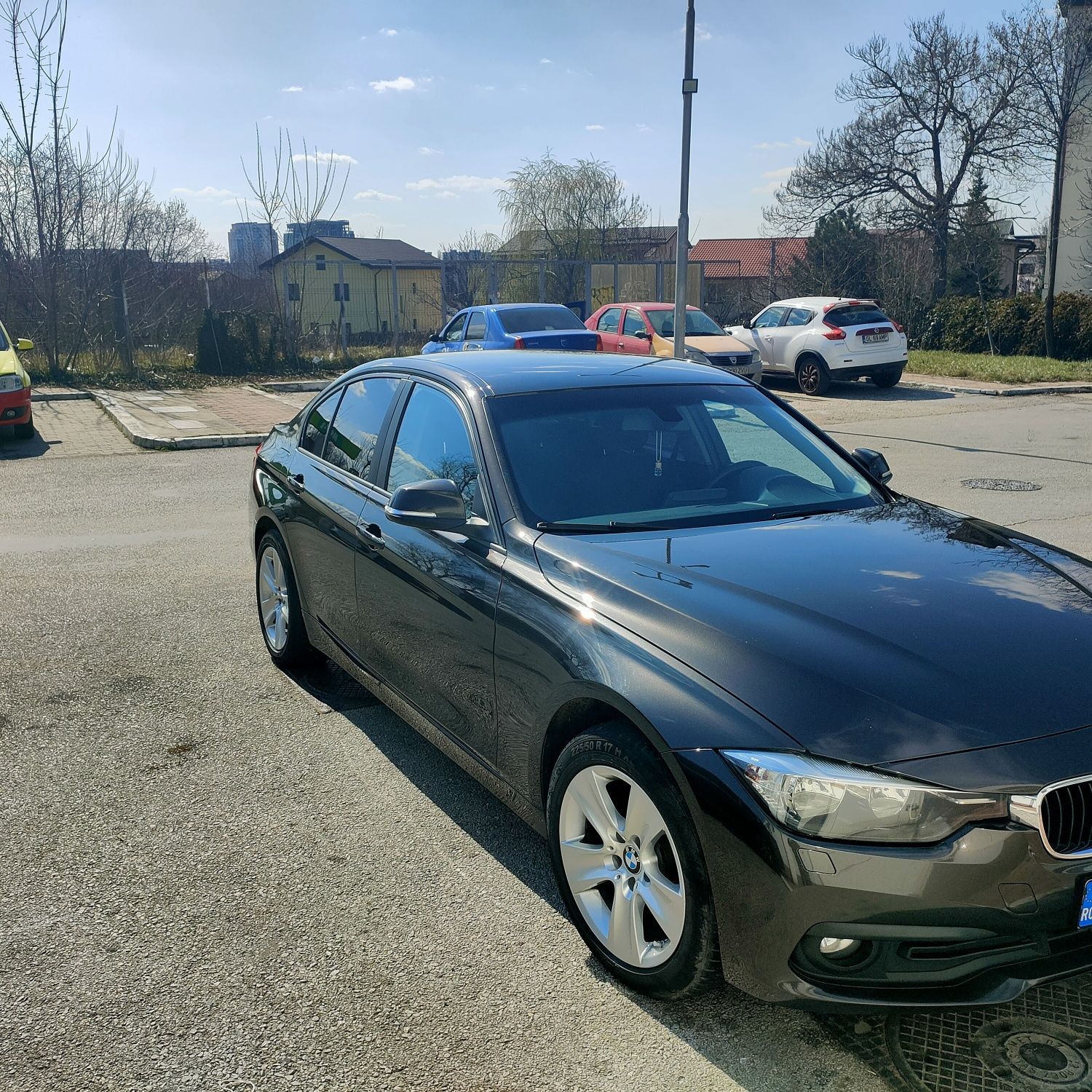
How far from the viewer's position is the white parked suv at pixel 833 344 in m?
20.3

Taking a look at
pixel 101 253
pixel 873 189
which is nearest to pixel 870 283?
pixel 873 189

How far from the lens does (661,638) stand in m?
2.76

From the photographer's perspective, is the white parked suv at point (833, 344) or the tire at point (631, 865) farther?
the white parked suv at point (833, 344)

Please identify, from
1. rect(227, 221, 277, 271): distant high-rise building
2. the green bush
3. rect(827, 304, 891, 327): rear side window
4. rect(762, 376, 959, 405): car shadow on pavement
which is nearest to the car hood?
rect(762, 376, 959, 405): car shadow on pavement

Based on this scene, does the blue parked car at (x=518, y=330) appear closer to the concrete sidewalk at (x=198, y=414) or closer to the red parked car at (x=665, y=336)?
the red parked car at (x=665, y=336)

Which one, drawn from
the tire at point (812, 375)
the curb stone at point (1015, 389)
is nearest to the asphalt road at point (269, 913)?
the tire at point (812, 375)

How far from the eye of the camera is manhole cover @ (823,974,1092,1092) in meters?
2.48

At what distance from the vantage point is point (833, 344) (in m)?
20.2

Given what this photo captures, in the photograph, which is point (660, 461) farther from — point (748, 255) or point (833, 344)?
point (748, 255)

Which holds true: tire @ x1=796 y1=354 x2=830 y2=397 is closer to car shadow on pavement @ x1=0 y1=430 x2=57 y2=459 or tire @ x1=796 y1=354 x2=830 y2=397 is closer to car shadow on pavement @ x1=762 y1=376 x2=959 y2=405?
car shadow on pavement @ x1=762 y1=376 x2=959 y2=405

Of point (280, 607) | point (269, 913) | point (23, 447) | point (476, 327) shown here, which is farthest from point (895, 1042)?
point (476, 327)

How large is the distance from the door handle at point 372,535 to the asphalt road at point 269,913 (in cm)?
92

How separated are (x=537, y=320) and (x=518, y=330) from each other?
568 mm

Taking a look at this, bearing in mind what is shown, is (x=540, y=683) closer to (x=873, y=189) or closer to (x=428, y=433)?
(x=428, y=433)
